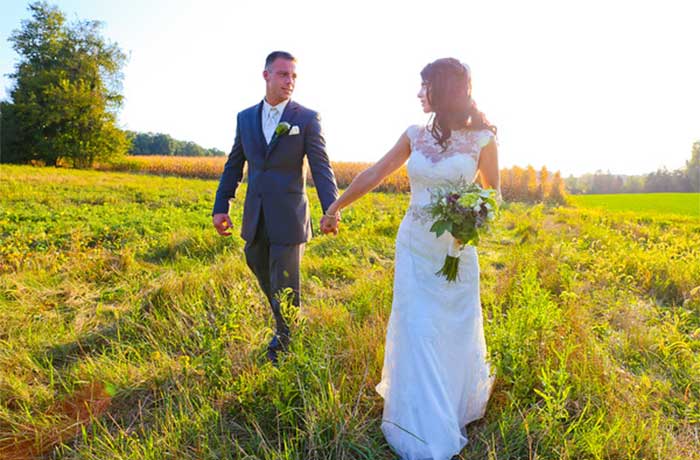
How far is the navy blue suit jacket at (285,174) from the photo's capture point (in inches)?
134

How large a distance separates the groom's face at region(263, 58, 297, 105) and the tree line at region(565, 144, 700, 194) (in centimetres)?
6695

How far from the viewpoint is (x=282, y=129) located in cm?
330

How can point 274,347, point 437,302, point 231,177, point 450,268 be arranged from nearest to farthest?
point 450,268
point 437,302
point 274,347
point 231,177

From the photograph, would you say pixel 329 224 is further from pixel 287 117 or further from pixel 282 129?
pixel 287 117

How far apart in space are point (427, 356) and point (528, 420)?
27.5 inches

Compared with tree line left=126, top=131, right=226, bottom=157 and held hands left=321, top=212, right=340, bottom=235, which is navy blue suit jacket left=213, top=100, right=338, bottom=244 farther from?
tree line left=126, top=131, right=226, bottom=157

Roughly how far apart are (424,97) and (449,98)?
0.18 meters

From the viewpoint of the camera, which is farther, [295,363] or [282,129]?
[282,129]

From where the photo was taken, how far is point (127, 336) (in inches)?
153

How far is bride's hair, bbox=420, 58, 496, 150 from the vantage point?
2.61 m

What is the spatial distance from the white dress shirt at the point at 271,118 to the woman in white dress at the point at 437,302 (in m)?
1.25

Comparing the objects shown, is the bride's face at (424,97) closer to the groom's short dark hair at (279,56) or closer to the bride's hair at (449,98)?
the bride's hair at (449,98)

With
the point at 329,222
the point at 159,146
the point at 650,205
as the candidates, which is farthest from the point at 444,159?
the point at 159,146

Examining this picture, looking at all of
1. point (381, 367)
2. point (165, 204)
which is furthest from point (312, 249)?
point (165, 204)
